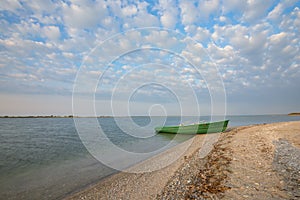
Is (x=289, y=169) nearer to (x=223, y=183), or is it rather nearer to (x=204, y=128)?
(x=223, y=183)

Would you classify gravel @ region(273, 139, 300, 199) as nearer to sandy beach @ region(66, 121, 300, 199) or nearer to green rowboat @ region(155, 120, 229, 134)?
sandy beach @ region(66, 121, 300, 199)

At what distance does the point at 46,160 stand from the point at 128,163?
648 centimetres

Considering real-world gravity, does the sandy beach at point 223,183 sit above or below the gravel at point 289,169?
below

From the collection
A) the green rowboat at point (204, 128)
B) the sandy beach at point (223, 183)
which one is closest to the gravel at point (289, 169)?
the sandy beach at point (223, 183)

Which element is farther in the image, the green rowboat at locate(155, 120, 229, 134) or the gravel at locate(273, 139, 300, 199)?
the green rowboat at locate(155, 120, 229, 134)

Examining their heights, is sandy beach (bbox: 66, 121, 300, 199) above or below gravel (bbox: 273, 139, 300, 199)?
below

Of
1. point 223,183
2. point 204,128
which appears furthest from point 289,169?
point 204,128

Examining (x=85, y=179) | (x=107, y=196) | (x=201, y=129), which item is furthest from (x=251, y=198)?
(x=201, y=129)

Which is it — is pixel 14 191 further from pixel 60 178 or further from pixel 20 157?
pixel 20 157

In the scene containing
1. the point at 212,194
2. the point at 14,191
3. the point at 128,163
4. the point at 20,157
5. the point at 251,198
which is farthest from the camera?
the point at 20,157

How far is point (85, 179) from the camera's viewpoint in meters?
8.34

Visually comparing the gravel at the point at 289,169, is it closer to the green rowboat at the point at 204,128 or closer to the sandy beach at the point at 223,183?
the sandy beach at the point at 223,183

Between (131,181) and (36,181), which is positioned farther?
(36,181)

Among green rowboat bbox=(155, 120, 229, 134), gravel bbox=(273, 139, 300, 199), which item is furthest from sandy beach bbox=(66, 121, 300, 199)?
green rowboat bbox=(155, 120, 229, 134)
